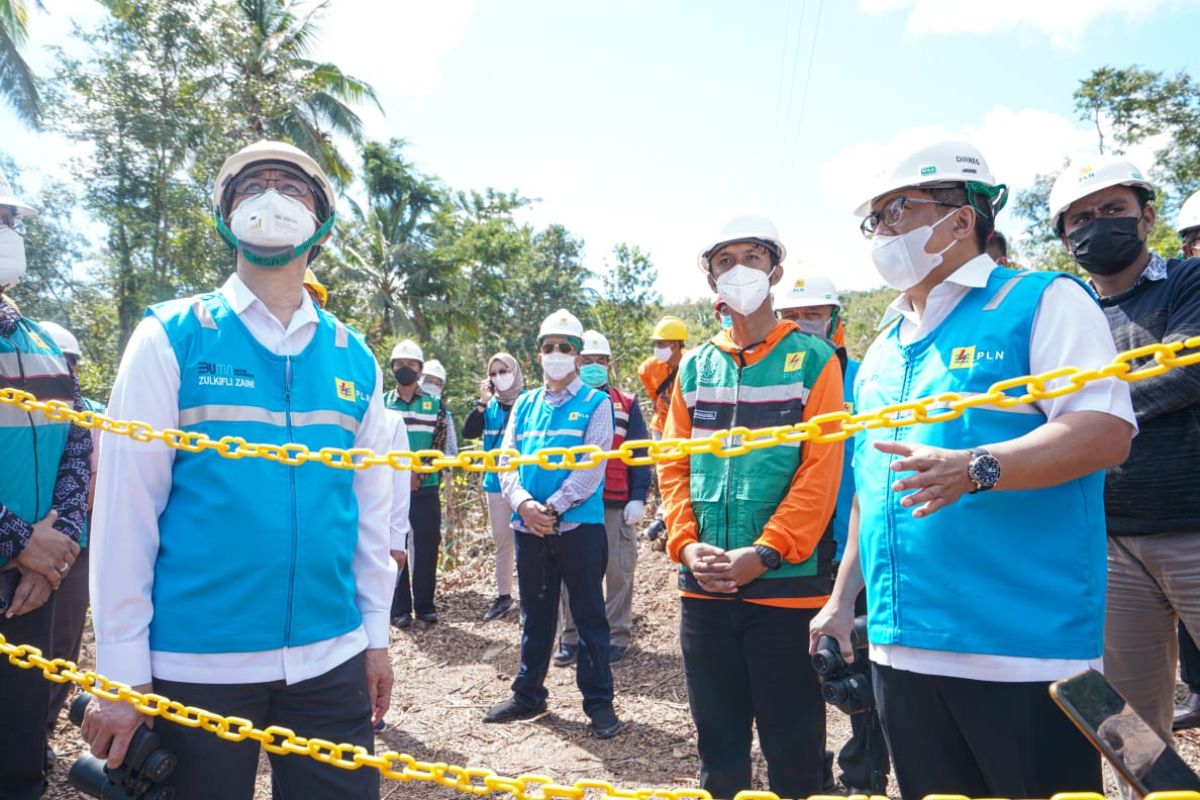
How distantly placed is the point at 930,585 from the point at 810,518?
0.86m

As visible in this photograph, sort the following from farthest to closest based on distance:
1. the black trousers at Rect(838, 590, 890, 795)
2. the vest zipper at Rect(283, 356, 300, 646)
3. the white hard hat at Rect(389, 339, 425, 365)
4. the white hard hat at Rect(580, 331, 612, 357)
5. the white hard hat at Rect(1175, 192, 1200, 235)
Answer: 1. the white hard hat at Rect(389, 339, 425, 365)
2. the white hard hat at Rect(580, 331, 612, 357)
3. the white hard hat at Rect(1175, 192, 1200, 235)
4. the black trousers at Rect(838, 590, 890, 795)
5. the vest zipper at Rect(283, 356, 300, 646)

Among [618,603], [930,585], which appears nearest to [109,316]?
[618,603]

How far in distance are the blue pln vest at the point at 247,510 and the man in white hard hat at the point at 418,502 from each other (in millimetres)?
4894

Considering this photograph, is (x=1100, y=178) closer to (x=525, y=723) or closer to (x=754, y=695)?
(x=754, y=695)

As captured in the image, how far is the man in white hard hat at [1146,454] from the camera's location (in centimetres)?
278

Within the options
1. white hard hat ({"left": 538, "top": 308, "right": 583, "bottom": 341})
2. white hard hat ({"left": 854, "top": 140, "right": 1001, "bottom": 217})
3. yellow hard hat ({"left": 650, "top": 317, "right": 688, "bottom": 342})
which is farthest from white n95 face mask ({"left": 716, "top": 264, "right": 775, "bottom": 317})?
yellow hard hat ({"left": 650, "top": 317, "right": 688, "bottom": 342})

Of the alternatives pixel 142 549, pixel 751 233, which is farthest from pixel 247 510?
pixel 751 233

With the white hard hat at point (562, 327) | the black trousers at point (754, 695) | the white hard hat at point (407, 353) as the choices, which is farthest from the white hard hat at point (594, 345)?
the black trousers at point (754, 695)

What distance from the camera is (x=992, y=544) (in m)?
1.84

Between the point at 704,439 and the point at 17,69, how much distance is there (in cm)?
2080

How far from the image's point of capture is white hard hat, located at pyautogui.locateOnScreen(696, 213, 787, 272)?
308cm

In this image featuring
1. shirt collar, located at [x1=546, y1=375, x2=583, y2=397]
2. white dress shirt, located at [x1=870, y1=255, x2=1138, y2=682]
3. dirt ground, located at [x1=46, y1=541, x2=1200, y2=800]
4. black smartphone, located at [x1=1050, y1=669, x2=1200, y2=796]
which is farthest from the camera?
shirt collar, located at [x1=546, y1=375, x2=583, y2=397]

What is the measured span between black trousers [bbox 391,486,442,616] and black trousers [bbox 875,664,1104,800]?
18.4 feet

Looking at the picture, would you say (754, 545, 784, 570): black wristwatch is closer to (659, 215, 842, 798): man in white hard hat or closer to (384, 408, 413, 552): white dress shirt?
(659, 215, 842, 798): man in white hard hat
